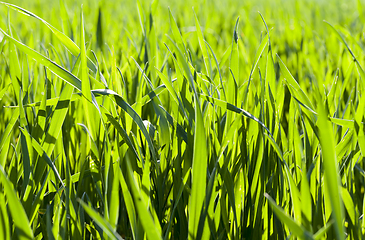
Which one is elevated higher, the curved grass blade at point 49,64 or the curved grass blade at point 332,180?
the curved grass blade at point 49,64

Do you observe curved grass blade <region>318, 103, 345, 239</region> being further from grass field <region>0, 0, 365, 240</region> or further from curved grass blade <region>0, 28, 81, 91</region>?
curved grass blade <region>0, 28, 81, 91</region>

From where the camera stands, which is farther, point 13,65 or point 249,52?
point 249,52

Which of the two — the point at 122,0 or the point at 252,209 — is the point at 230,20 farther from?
the point at 252,209

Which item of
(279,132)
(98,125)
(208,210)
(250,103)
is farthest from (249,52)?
(208,210)

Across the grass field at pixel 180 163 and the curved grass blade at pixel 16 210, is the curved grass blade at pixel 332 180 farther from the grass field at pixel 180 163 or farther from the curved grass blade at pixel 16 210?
the curved grass blade at pixel 16 210

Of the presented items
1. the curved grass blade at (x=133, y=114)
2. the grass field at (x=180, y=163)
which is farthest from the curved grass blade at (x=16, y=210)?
the curved grass blade at (x=133, y=114)

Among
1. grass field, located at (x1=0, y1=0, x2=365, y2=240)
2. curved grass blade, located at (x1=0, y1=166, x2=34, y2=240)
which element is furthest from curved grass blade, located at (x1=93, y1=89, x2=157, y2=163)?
curved grass blade, located at (x1=0, y1=166, x2=34, y2=240)

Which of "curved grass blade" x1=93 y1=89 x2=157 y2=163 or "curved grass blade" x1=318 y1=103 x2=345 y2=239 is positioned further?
"curved grass blade" x1=93 y1=89 x2=157 y2=163

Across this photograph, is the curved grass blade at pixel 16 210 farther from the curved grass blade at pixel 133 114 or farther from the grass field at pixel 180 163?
the curved grass blade at pixel 133 114

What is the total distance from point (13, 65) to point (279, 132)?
1.84ft

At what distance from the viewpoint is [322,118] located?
329mm

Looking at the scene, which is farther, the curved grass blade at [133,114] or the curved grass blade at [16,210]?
the curved grass blade at [133,114]

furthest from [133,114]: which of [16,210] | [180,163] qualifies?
[16,210]

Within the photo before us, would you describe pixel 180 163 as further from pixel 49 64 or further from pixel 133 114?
pixel 49 64
